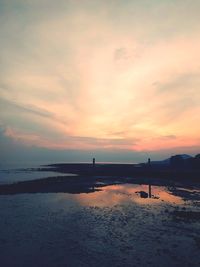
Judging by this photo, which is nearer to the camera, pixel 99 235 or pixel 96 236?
pixel 96 236

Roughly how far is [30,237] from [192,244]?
9.71 metres

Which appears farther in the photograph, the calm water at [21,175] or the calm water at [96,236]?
the calm water at [21,175]

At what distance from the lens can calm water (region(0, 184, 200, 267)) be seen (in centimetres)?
1251

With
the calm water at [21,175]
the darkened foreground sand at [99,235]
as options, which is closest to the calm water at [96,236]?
the darkened foreground sand at [99,235]

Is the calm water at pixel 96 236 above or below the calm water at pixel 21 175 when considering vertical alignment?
below

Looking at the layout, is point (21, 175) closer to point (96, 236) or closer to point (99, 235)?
point (99, 235)

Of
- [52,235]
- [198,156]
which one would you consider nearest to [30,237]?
[52,235]

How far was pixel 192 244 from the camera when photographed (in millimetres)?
14523

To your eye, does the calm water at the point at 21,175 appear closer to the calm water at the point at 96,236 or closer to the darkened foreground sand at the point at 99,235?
the darkened foreground sand at the point at 99,235

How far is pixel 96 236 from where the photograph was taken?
634 inches

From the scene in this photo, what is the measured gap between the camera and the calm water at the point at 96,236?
493 inches

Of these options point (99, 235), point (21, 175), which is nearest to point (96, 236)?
point (99, 235)

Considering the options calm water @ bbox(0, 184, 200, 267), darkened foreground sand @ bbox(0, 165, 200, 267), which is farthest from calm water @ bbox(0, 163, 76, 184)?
calm water @ bbox(0, 184, 200, 267)

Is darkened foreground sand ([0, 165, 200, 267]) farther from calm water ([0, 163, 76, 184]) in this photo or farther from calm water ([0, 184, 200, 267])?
calm water ([0, 163, 76, 184])
